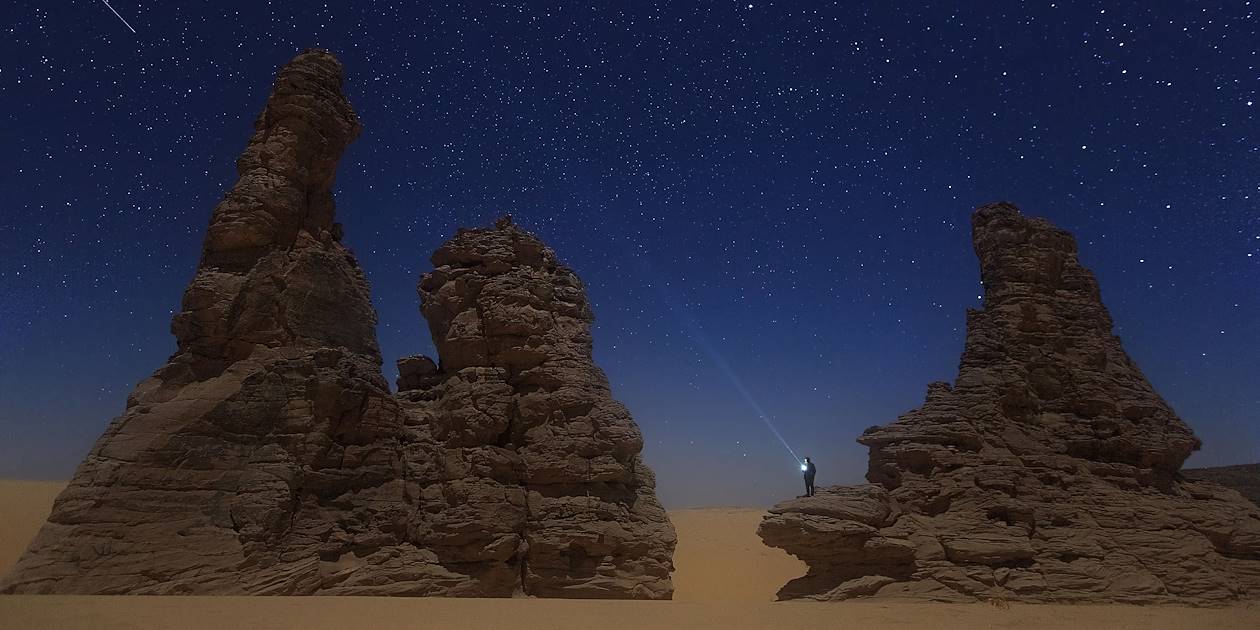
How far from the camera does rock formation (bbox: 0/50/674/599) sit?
42.3 feet

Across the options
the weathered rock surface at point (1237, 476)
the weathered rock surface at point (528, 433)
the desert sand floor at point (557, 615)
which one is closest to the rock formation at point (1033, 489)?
the desert sand floor at point (557, 615)

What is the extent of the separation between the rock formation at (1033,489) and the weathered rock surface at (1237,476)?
32.6ft

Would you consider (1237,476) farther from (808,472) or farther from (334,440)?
(334,440)

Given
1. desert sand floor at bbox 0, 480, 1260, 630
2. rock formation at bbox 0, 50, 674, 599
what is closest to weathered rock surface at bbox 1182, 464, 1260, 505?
desert sand floor at bbox 0, 480, 1260, 630

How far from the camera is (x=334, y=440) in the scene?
15.5 metres


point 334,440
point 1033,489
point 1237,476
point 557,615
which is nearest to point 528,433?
point 334,440

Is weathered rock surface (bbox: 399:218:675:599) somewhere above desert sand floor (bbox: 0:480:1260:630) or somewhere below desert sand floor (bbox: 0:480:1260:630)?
above

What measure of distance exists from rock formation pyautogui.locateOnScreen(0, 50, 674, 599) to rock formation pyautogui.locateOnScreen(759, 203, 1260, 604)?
5314 millimetres

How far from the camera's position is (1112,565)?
38.5 ft

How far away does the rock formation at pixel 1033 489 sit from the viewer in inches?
460

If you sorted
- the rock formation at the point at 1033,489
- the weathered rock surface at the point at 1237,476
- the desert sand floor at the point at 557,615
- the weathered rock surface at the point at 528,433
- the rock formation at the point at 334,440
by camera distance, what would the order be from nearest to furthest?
1. the desert sand floor at the point at 557,615
2. the rock formation at the point at 1033,489
3. the rock formation at the point at 334,440
4. the weathered rock surface at the point at 528,433
5. the weathered rock surface at the point at 1237,476

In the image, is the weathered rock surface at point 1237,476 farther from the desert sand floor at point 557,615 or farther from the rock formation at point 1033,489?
the desert sand floor at point 557,615

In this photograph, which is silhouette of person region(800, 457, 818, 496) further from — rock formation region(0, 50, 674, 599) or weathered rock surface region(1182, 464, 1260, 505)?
weathered rock surface region(1182, 464, 1260, 505)

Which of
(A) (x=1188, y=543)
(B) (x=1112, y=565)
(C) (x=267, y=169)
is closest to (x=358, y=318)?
(C) (x=267, y=169)
